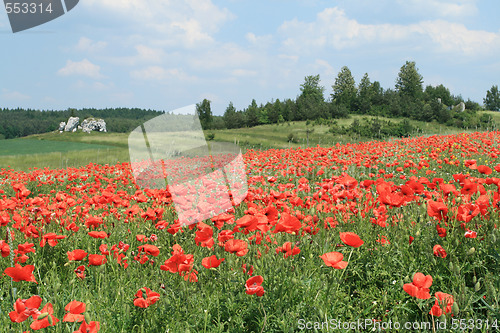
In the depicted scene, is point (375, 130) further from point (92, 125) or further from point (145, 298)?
point (92, 125)

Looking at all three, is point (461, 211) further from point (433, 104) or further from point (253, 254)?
point (433, 104)

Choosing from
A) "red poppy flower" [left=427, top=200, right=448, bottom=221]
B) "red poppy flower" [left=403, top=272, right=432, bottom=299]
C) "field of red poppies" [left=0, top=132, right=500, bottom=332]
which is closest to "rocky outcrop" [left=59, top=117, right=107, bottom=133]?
"field of red poppies" [left=0, top=132, right=500, bottom=332]

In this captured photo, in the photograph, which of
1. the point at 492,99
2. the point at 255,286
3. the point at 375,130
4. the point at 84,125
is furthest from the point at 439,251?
the point at 492,99

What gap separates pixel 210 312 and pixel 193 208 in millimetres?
1491

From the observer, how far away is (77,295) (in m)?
2.60

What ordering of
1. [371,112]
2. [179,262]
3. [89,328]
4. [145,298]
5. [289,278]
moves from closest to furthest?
[89,328], [145,298], [179,262], [289,278], [371,112]

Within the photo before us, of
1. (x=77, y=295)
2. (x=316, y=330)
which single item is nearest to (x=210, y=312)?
(x=316, y=330)

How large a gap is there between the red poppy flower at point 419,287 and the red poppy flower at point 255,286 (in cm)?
77

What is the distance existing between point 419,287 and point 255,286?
90 cm

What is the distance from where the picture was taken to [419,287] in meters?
1.84

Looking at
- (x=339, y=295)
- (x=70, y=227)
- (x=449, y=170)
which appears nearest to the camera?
(x=339, y=295)

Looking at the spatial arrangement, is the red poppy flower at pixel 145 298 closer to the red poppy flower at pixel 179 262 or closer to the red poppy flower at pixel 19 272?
the red poppy flower at pixel 179 262

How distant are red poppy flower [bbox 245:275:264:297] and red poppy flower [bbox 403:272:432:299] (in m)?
0.77

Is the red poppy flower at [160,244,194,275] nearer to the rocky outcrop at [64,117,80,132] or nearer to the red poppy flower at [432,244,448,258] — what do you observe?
the red poppy flower at [432,244,448,258]
